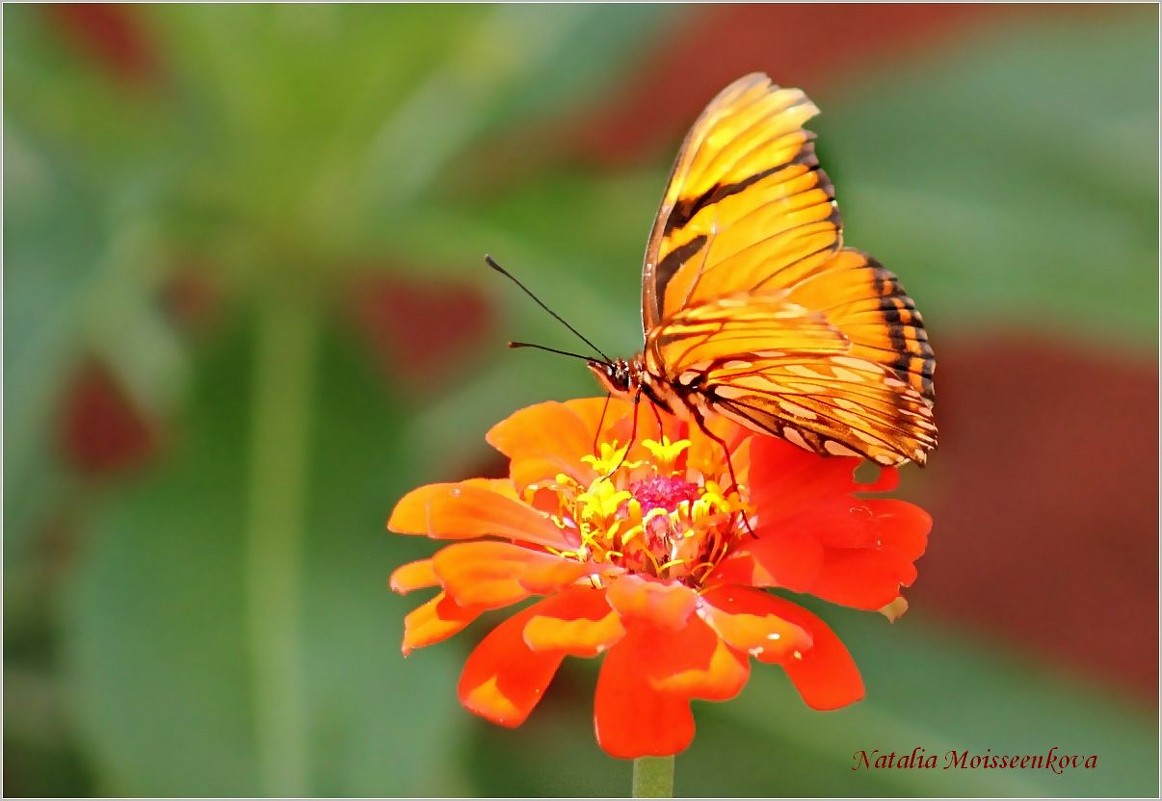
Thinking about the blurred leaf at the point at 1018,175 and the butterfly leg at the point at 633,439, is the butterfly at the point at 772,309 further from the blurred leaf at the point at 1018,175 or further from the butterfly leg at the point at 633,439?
the blurred leaf at the point at 1018,175

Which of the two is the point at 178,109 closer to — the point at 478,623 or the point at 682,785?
the point at 478,623

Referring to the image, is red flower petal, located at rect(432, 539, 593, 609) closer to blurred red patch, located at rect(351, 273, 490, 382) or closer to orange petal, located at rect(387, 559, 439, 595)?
orange petal, located at rect(387, 559, 439, 595)

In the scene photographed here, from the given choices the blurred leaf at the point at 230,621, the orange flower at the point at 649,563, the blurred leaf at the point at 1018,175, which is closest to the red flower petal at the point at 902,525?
the orange flower at the point at 649,563

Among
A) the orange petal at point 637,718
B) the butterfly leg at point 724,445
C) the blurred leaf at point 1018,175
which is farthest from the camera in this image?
the blurred leaf at point 1018,175

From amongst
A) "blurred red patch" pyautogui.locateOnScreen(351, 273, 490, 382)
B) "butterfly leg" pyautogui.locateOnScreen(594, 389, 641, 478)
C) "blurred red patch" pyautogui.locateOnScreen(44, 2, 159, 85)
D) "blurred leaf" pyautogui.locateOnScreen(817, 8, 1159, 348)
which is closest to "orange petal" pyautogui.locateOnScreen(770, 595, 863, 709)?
"butterfly leg" pyautogui.locateOnScreen(594, 389, 641, 478)

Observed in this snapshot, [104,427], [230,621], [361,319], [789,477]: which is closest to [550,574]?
[789,477]

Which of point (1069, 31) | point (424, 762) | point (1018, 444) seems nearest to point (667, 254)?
point (424, 762)
